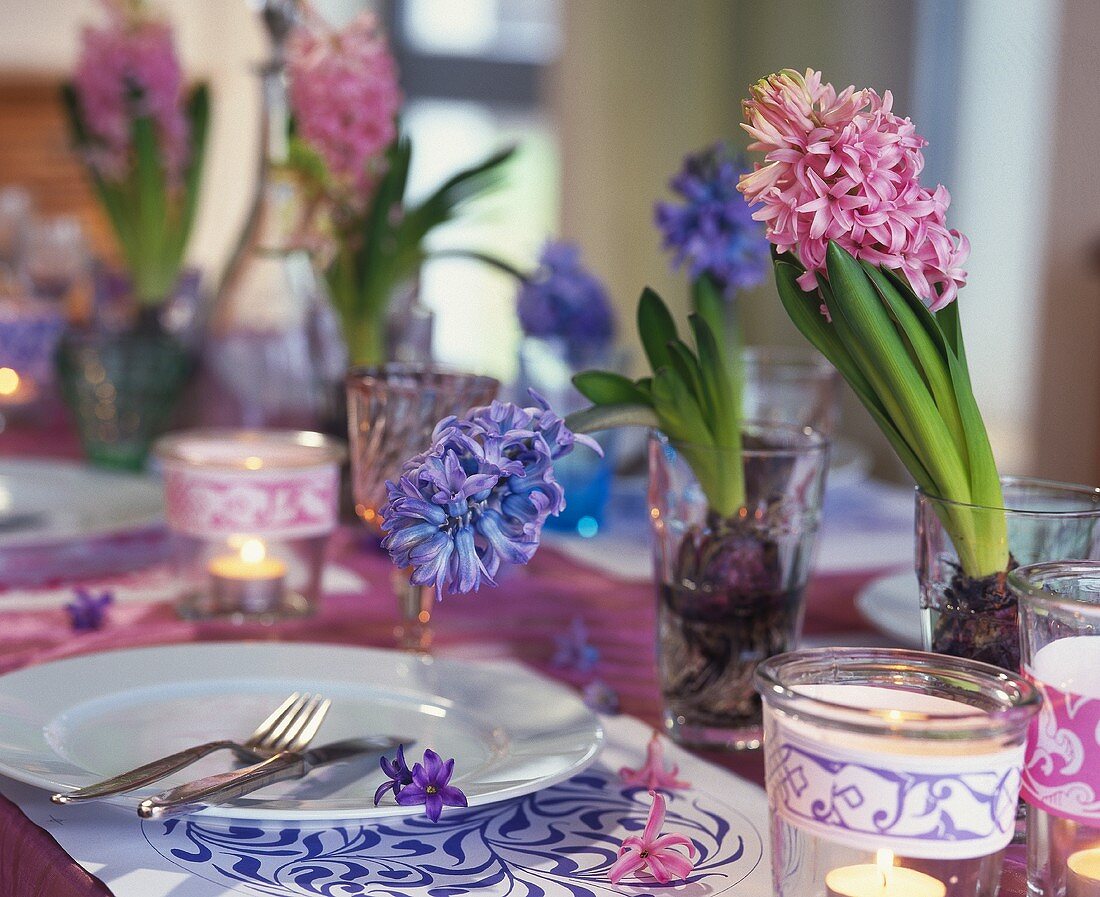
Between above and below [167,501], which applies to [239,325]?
above

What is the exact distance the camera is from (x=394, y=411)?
0.80 m

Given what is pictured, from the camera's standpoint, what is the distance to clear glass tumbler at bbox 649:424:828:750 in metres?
0.73

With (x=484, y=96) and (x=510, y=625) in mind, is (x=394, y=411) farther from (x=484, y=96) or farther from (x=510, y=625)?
(x=484, y=96)

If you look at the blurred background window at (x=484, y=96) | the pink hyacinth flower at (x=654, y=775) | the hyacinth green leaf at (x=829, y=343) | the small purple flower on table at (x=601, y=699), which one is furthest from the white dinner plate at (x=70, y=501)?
the blurred background window at (x=484, y=96)

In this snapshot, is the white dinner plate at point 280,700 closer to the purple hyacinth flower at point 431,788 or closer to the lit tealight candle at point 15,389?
the purple hyacinth flower at point 431,788

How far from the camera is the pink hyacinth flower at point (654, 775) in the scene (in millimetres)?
662

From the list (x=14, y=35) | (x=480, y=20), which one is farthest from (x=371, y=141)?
(x=14, y=35)

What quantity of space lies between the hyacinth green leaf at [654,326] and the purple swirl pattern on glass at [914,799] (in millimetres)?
311

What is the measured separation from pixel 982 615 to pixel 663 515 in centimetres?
21

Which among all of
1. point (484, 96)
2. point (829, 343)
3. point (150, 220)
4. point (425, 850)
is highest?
point (484, 96)

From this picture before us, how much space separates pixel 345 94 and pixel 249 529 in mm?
432

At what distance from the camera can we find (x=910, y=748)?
1.53ft

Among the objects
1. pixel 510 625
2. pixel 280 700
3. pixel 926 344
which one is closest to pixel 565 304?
pixel 510 625

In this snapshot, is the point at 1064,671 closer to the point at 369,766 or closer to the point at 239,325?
the point at 369,766
